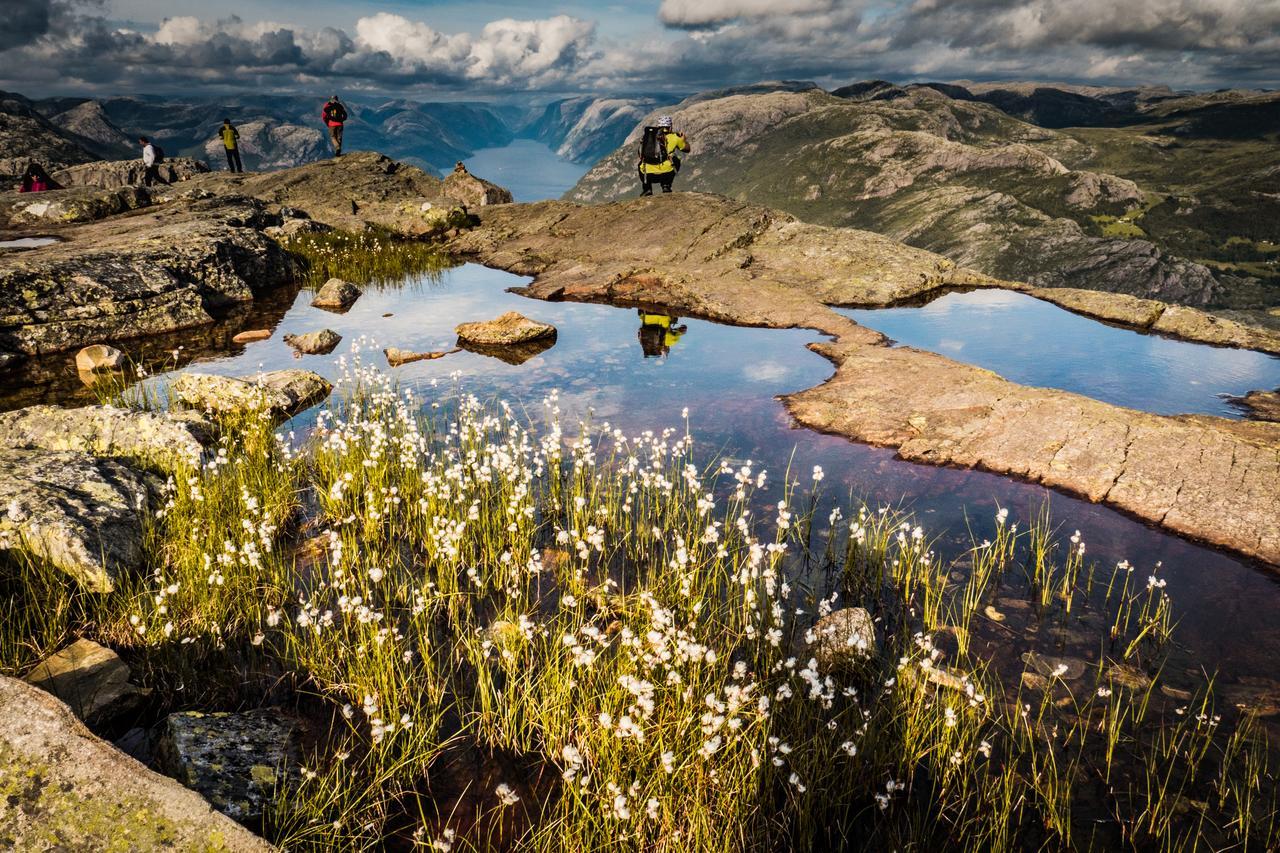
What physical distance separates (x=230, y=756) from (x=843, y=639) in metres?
5.19

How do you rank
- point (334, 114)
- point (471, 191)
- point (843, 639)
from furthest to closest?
point (334, 114)
point (471, 191)
point (843, 639)

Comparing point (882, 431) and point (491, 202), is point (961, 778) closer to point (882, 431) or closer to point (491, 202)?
point (882, 431)

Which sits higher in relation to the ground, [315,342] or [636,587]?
[315,342]

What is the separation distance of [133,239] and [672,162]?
2115cm

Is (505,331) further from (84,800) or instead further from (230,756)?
(84,800)

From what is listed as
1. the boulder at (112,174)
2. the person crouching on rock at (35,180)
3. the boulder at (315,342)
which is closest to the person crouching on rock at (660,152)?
the boulder at (315,342)

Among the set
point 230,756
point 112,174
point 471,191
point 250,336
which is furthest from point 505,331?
point 112,174

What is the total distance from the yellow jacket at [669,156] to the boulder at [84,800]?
27.5 m

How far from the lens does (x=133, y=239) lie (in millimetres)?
19938

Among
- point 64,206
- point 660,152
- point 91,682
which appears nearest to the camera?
point 91,682

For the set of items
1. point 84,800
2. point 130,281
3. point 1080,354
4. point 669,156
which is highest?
point 669,156

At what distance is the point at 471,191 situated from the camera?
119 ft

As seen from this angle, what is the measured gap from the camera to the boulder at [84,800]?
2.90 meters

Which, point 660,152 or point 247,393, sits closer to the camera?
point 247,393
